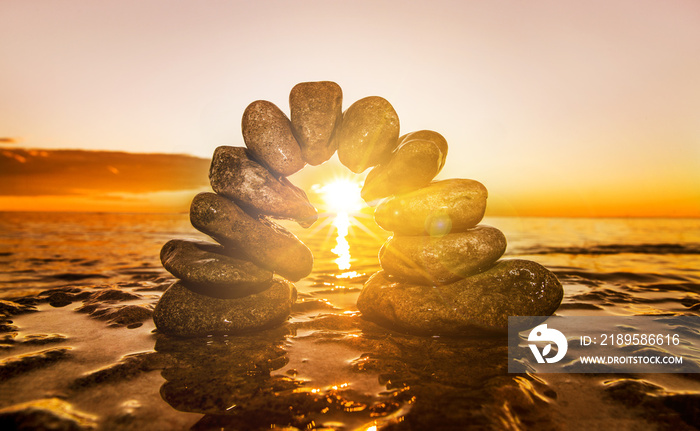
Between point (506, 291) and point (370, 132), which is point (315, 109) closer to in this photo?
point (370, 132)

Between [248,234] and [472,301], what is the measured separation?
11.8 feet

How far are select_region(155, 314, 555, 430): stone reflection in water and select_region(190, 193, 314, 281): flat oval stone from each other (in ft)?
4.36

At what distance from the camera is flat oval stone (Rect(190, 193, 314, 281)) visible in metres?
5.05

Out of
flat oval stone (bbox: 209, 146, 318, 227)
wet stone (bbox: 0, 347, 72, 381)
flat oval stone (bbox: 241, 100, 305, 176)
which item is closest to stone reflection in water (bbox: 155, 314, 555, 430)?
wet stone (bbox: 0, 347, 72, 381)

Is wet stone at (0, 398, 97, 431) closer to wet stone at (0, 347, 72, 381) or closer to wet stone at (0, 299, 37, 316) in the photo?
wet stone at (0, 347, 72, 381)

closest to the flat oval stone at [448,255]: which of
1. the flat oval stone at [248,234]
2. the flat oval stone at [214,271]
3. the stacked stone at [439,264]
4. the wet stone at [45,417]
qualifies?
the stacked stone at [439,264]

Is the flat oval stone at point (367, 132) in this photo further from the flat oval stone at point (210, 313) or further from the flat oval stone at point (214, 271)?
the flat oval stone at point (210, 313)

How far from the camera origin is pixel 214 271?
15.8 ft

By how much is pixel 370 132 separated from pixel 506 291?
130 inches

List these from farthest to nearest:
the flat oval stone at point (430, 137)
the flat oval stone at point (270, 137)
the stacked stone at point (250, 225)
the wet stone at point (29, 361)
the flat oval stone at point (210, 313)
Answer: the flat oval stone at point (430, 137)
the flat oval stone at point (270, 137)
the stacked stone at point (250, 225)
the flat oval stone at point (210, 313)
the wet stone at point (29, 361)

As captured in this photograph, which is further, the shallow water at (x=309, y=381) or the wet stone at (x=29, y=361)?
the wet stone at (x=29, y=361)

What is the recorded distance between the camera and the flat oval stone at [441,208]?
5.36 meters

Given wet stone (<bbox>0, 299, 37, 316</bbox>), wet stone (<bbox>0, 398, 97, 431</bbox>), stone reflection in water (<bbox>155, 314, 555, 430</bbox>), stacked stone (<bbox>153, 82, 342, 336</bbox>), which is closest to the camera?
wet stone (<bbox>0, 398, 97, 431</bbox>)

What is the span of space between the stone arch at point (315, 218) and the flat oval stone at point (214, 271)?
0.02 metres
